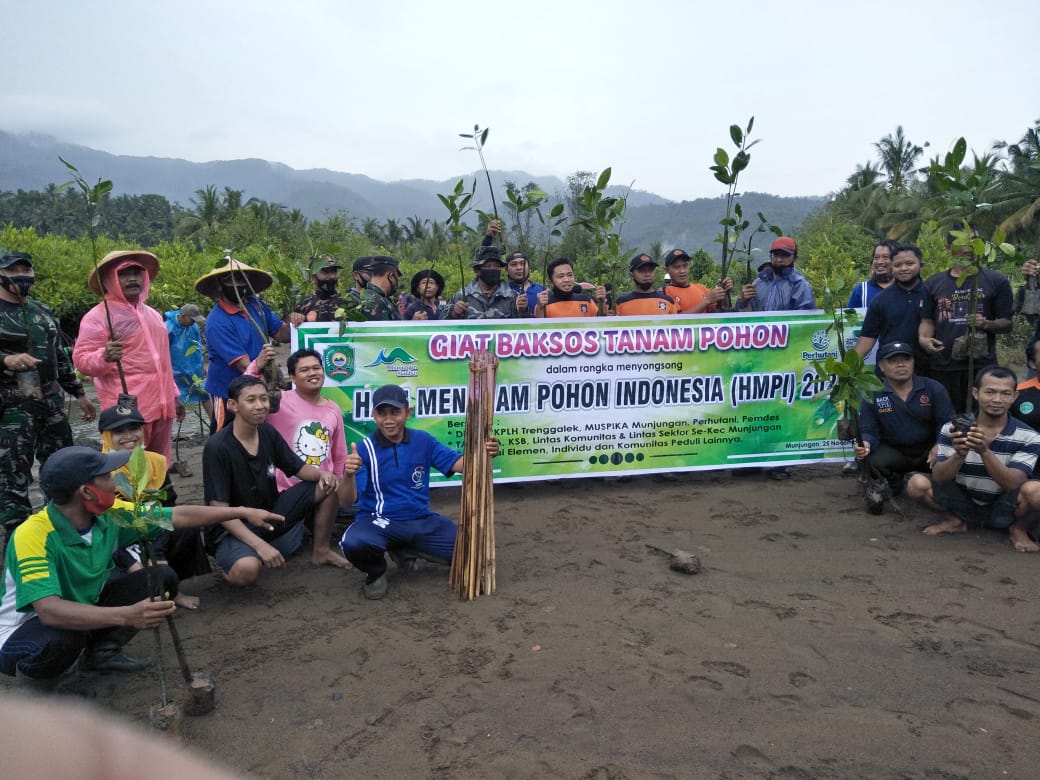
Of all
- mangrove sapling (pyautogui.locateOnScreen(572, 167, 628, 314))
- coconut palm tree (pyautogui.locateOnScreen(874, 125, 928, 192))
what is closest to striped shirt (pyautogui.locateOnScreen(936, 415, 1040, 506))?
mangrove sapling (pyautogui.locateOnScreen(572, 167, 628, 314))

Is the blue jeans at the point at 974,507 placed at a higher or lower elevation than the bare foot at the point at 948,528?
higher

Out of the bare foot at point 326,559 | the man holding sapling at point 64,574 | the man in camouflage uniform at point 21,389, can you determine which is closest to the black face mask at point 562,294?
the bare foot at point 326,559

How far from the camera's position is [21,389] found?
14.8 ft

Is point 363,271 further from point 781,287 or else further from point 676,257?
point 781,287

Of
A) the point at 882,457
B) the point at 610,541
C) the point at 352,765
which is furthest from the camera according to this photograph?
the point at 882,457

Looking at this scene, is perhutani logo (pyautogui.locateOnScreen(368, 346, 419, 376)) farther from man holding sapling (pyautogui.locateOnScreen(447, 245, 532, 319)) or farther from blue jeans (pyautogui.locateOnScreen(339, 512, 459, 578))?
blue jeans (pyautogui.locateOnScreen(339, 512, 459, 578))

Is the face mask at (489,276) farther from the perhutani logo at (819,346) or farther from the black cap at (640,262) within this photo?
the perhutani logo at (819,346)

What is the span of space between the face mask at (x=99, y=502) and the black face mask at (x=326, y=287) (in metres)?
3.30

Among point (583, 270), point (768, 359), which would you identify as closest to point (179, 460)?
point (768, 359)

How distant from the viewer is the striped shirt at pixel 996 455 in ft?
15.5

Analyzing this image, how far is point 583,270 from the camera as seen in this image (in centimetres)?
3422

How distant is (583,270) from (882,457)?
29.2 metres

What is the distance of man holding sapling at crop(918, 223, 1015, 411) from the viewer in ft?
18.4

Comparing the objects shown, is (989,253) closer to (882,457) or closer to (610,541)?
(882,457)
